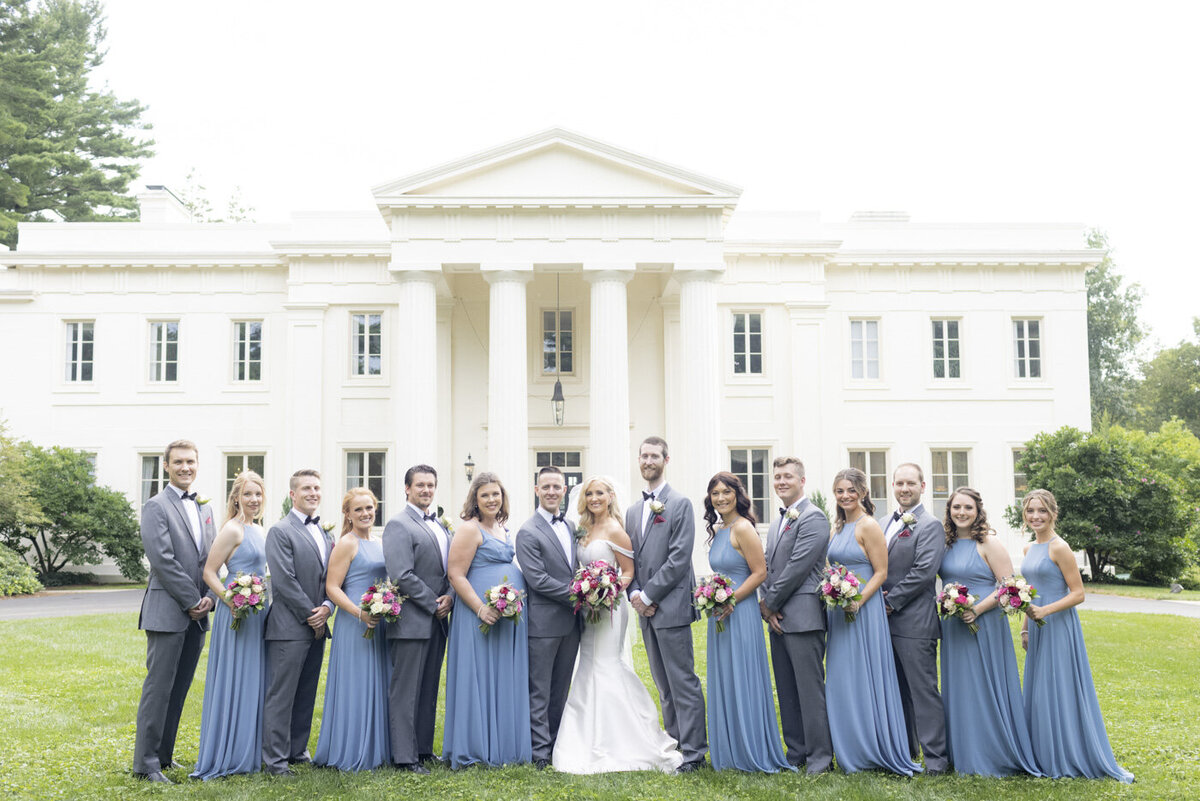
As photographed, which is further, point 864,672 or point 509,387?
point 509,387

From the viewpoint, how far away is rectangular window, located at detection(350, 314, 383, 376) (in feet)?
81.9

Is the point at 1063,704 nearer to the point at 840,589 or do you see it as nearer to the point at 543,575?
the point at 840,589

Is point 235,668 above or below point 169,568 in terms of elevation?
below

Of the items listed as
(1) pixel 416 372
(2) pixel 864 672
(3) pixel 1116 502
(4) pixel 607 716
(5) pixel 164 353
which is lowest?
(4) pixel 607 716

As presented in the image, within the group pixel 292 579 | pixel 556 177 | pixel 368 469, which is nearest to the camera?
pixel 292 579

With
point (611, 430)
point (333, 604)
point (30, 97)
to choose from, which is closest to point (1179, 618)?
point (611, 430)

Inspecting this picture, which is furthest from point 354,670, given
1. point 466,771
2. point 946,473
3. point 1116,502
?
point 946,473

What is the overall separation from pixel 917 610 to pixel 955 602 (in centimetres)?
32

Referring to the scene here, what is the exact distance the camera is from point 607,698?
7.19m

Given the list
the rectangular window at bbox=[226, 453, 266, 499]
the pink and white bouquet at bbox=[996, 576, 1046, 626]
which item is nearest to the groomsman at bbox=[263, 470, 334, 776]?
the pink and white bouquet at bbox=[996, 576, 1046, 626]

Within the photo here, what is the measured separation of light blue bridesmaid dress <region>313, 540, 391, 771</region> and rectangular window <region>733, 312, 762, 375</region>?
18.9 metres

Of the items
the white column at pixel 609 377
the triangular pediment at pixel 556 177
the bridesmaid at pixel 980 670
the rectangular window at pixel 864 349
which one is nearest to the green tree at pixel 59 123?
the triangular pediment at pixel 556 177

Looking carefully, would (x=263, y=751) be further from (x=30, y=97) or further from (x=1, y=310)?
Answer: (x=30, y=97)

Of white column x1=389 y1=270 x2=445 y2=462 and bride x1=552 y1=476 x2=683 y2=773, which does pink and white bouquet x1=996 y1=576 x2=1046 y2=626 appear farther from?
white column x1=389 y1=270 x2=445 y2=462
